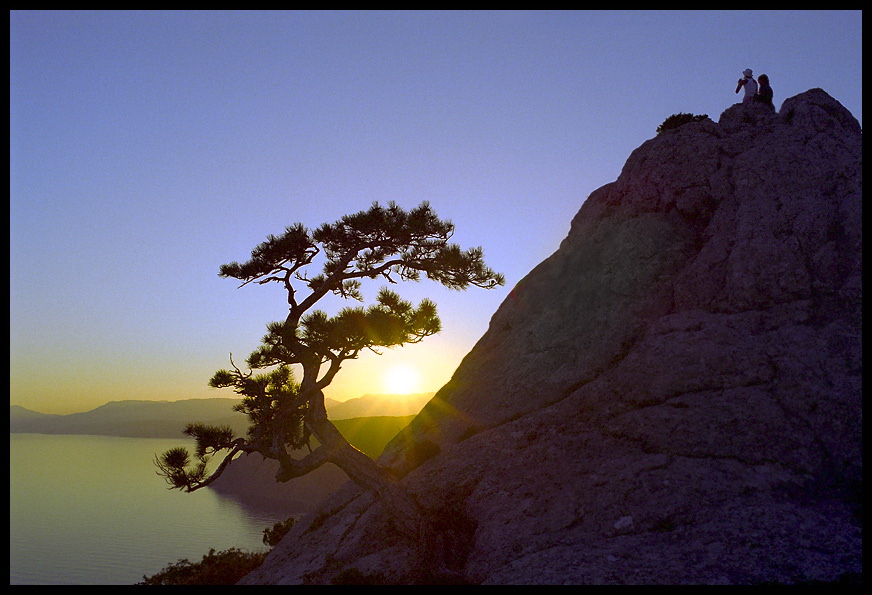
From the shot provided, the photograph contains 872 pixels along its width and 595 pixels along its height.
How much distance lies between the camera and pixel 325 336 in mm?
16531

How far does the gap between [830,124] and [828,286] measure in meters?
8.44

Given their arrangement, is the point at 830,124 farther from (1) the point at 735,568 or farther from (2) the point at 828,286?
(1) the point at 735,568

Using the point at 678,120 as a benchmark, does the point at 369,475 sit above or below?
below

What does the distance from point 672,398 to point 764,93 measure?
16.6 metres

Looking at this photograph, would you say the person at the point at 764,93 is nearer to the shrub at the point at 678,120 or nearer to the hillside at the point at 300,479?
the shrub at the point at 678,120

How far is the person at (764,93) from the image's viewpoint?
982 inches

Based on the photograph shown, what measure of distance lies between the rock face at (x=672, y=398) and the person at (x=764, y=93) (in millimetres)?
1475

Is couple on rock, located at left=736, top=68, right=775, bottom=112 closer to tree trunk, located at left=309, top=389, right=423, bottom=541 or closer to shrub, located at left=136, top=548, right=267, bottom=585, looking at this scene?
tree trunk, located at left=309, top=389, right=423, bottom=541

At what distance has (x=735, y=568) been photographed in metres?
11.3

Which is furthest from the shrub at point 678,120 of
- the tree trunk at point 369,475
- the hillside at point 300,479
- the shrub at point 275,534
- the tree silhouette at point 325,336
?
the hillside at point 300,479

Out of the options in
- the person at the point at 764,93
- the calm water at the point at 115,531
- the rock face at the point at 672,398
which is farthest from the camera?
the calm water at the point at 115,531

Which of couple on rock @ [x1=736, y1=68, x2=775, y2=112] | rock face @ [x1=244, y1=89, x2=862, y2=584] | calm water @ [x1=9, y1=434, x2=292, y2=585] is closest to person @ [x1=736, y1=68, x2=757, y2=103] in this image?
couple on rock @ [x1=736, y1=68, x2=775, y2=112]

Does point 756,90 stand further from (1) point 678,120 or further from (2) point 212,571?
(2) point 212,571

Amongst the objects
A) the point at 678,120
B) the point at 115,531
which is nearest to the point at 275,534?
the point at 678,120
